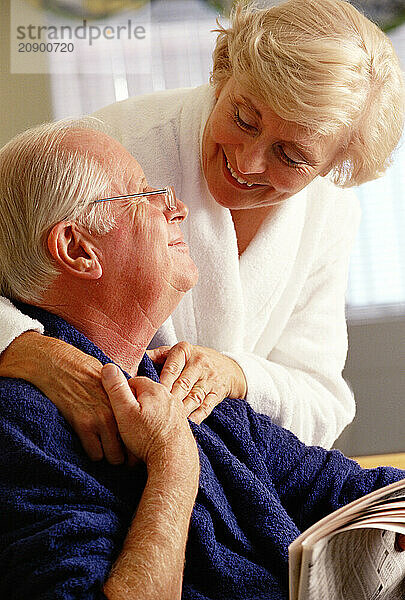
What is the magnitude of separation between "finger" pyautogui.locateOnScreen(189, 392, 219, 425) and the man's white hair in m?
0.29

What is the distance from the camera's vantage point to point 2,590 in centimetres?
93

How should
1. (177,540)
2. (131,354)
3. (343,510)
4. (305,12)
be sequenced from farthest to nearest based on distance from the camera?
(305,12), (131,354), (177,540), (343,510)

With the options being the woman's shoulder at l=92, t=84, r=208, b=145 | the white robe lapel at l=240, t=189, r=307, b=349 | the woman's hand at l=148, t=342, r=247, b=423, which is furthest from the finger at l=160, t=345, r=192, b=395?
the woman's shoulder at l=92, t=84, r=208, b=145

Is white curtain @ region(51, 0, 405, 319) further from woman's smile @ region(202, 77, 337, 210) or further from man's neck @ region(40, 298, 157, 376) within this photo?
man's neck @ region(40, 298, 157, 376)

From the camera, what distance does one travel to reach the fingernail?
980 millimetres

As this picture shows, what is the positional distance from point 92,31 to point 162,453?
169 centimetres

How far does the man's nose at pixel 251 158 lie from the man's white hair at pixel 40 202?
0.90 ft

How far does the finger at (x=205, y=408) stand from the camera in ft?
3.73

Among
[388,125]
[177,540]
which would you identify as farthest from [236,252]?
[177,540]

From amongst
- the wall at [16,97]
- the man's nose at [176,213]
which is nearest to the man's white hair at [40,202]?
the man's nose at [176,213]

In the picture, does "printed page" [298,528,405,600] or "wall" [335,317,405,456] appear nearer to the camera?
"printed page" [298,528,405,600]

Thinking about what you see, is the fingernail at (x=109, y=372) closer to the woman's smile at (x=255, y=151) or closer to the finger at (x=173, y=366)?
the finger at (x=173, y=366)

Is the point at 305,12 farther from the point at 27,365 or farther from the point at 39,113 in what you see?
the point at 39,113

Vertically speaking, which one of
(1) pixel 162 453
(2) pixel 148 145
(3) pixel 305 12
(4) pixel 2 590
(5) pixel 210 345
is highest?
(3) pixel 305 12
